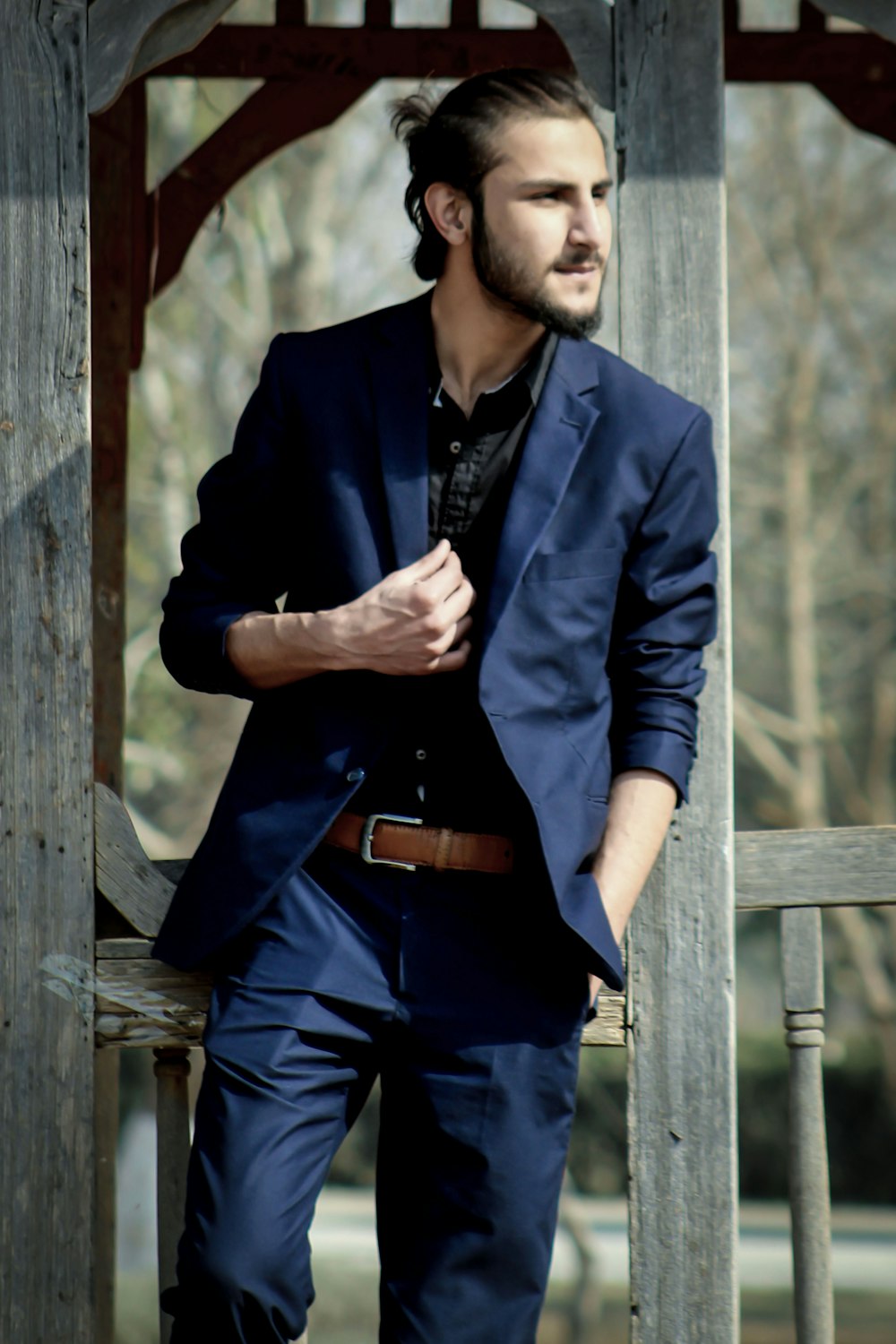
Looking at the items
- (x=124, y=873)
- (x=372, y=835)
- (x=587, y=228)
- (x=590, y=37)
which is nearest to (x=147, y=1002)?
(x=124, y=873)

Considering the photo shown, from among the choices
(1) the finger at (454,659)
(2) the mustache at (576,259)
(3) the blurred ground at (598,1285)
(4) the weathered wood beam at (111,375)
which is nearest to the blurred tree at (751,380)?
(3) the blurred ground at (598,1285)

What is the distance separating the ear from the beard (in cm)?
8

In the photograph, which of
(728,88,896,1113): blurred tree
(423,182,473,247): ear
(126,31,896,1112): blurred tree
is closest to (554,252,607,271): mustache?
(423,182,473,247): ear

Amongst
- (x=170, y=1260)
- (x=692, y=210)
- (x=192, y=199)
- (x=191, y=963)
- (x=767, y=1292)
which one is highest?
(x=192, y=199)

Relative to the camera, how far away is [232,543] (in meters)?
2.69

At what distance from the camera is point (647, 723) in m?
2.66

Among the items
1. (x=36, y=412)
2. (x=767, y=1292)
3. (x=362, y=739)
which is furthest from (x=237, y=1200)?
(x=767, y=1292)

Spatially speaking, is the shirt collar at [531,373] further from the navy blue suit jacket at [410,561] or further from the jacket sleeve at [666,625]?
the jacket sleeve at [666,625]

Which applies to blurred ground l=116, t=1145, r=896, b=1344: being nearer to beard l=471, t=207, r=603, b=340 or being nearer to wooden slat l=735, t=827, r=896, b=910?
wooden slat l=735, t=827, r=896, b=910

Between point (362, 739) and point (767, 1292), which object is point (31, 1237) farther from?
point (767, 1292)

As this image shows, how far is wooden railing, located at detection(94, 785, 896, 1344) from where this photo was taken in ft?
10.0

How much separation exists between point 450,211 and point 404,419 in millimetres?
398

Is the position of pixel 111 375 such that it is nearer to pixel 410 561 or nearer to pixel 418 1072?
pixel 410 561

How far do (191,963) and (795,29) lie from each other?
3333 mm
